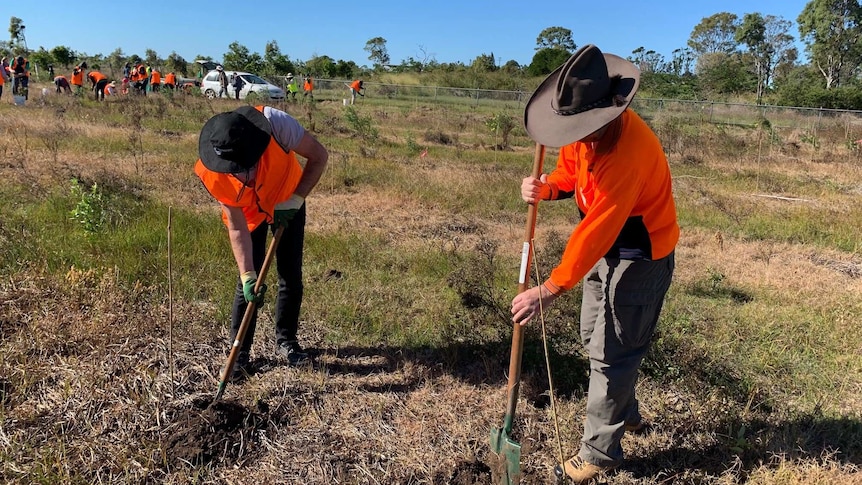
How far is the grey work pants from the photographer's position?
2211 mm

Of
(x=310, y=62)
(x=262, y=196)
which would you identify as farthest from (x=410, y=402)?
(x=310, y=62)

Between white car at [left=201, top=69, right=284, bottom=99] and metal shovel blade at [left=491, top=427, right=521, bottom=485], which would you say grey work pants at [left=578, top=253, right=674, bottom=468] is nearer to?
metal shovel blade at [left=491, top=427, right=521, bottom=485]

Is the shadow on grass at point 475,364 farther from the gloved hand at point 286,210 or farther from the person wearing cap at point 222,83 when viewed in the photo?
the person wearing cap at point 222,83

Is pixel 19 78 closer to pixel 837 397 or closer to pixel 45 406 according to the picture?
pixel 45 406

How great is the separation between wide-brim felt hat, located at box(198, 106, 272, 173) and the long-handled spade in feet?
4.12

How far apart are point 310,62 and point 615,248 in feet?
128

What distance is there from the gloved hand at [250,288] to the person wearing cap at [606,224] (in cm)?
131

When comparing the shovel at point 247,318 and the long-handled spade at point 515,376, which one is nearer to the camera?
the long-handled spade at point 515,376

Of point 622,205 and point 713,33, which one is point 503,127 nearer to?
point 622,205

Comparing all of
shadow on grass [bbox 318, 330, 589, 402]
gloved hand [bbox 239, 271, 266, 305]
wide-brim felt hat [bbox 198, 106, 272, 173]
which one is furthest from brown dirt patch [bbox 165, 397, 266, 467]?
wide-brim felt hat [bbox 198, 106, 272, 173]

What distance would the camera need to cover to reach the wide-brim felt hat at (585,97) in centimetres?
182

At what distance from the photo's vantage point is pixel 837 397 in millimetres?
3094

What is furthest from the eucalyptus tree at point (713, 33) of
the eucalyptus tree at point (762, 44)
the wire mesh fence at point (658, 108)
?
the wire mesh fence at point (658, 108)

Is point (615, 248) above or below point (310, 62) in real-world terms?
below
